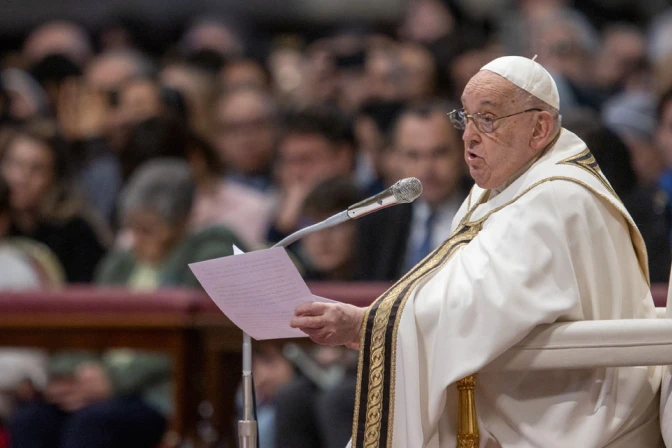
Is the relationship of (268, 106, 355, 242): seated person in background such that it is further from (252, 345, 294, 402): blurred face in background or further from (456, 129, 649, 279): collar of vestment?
(456, 129, 649, 279): collar of vestment

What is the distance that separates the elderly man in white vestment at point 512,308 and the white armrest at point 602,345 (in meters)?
0.05

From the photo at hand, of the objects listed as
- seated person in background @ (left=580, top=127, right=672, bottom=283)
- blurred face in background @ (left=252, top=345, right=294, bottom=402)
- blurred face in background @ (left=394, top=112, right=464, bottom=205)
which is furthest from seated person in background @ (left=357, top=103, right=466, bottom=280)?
seated person in background @ (left=580, top=127, right=672, bottom=283)

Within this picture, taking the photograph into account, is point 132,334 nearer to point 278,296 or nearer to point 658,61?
point 278,296

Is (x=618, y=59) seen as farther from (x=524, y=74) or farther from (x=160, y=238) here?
(x=524, y=74)

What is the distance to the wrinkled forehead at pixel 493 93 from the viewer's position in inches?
119

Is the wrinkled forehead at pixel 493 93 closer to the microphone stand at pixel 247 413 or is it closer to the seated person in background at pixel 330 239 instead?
the microphone stand at pixel 247 413

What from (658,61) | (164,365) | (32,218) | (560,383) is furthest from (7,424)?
(658,61)

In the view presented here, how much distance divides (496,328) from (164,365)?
8.07 ft

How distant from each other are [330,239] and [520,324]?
2406mm

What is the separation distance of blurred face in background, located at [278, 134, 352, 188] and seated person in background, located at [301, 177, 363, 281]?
2.58 ft

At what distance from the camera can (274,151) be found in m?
6.96

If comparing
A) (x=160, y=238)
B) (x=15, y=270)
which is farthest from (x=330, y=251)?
(x=15, y=270)

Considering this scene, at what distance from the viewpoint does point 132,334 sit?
4688 millimetres

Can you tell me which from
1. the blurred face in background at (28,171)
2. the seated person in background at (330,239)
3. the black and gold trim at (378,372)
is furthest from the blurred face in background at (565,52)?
the black and gold trim at (378,372)
